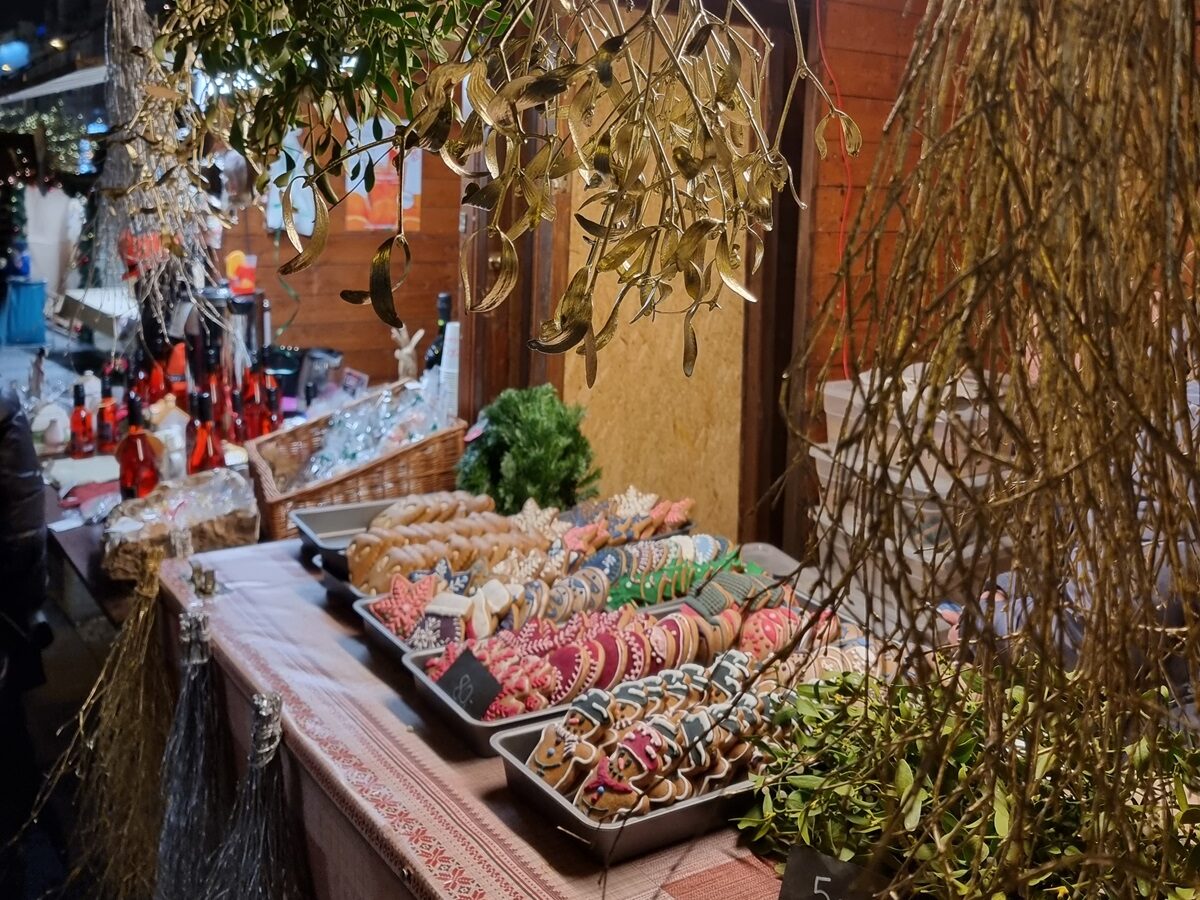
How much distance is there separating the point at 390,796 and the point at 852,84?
2.73 meters

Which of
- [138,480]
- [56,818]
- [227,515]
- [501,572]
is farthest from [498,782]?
[138,480]

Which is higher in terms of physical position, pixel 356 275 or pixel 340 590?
pixel 356 275

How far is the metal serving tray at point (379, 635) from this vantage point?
1785 millimetres

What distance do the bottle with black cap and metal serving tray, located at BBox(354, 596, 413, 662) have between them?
4.90 ft

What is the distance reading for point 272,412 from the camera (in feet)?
11.7

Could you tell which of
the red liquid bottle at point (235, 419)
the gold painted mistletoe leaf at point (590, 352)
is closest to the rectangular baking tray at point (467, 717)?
the gold painted mistletoe leaf at point (590, 352)

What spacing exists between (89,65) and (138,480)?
1.17 meters

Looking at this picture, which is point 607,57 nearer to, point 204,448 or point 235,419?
point 204,448

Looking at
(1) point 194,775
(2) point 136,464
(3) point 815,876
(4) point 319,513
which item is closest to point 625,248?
(3) point 815,876

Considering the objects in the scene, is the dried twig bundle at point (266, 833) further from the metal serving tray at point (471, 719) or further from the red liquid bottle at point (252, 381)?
the red liquid bottle at point (252, 381)

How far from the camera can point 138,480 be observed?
10.3 ft

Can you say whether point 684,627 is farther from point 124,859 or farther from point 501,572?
point 124,859

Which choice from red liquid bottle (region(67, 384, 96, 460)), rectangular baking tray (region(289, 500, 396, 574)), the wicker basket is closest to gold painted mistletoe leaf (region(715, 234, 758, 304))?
rectangular baking tray (region(289, 500, 396, 574))

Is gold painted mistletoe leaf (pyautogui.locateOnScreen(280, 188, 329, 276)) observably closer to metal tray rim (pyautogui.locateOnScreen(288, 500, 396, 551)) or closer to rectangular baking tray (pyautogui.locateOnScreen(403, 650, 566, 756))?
rectangular baking tray (pyautogui.locateOnScreen(403, 650, 566, 756))
